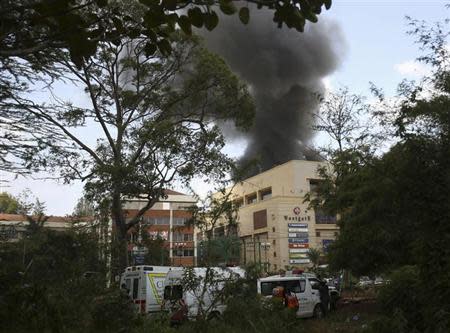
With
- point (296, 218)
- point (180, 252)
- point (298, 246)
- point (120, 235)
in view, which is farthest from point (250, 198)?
point (120, 235)

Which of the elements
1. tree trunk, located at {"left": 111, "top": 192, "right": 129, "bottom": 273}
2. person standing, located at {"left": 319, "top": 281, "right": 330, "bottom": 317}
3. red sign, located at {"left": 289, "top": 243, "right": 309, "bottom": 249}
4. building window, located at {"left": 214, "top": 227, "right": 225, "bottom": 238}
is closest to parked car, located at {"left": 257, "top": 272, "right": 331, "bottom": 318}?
person standing, located at {"left": 319, "top": 281, "right": 330, "bottom": 317}

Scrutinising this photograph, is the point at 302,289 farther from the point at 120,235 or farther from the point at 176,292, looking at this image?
the point at 176,292

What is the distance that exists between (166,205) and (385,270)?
61638mm

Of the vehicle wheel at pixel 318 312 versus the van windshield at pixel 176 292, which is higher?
the van windshield at pixel 176 292

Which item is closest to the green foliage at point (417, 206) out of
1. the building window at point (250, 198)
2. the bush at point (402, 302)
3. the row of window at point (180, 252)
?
the bush at point (402, 302)

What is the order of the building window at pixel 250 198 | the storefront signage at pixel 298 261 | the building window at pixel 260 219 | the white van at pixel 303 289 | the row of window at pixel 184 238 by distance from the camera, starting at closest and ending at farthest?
the white van at pixel 303 289, the storefront signage at pixel 298 261, the row of window at pixel 184 238, the building window at pixel 260 219, the building window at pixel 250 198

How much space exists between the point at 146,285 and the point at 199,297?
947 cm

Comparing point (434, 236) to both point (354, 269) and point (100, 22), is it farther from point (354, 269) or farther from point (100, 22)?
point (354, 269)

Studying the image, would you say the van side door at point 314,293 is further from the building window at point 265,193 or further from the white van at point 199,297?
the building window at point 265,193

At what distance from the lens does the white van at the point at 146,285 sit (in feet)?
60.5

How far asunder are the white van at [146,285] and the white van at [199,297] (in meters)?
7.83

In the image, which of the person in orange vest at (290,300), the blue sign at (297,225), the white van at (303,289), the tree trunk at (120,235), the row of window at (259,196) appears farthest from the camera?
the row of window at (259,196)

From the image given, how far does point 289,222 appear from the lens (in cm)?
7138

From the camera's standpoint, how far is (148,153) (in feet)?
74.1
